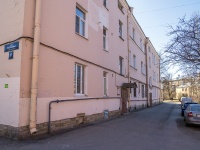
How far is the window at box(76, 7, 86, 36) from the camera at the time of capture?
40.5 feet

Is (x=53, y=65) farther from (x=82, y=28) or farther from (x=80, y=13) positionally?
(x=80, y=13)

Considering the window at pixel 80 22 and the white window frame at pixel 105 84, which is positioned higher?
the window at pixel 80 22

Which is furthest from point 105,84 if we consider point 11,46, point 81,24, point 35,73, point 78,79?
point 11,46

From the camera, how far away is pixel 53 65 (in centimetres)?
973

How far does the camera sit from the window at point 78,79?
11.8 meters

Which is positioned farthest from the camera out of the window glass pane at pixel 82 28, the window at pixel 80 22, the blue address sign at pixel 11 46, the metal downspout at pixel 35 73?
the window glass pane at pixel 82 28

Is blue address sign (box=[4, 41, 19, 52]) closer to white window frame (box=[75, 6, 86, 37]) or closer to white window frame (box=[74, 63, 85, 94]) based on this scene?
white window frame (box=[74, 63, 85, 94])

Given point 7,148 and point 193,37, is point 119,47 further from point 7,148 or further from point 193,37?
point 7,148

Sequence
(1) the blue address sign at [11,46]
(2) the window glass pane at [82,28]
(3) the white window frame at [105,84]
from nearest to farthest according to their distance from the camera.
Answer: (1) the blue address sign at [11,46] → (2) the window glass pane at [82,28] → (3) the white window frame at [105,84]

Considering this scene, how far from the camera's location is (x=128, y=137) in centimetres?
938

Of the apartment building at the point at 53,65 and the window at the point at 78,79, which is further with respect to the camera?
the window at the point at 78,79

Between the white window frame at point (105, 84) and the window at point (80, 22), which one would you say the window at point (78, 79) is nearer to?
the window at point (80, 22)

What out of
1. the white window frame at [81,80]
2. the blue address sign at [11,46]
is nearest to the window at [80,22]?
the white window frame at [81,80]

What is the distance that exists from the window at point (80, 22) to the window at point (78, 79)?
1963mm
